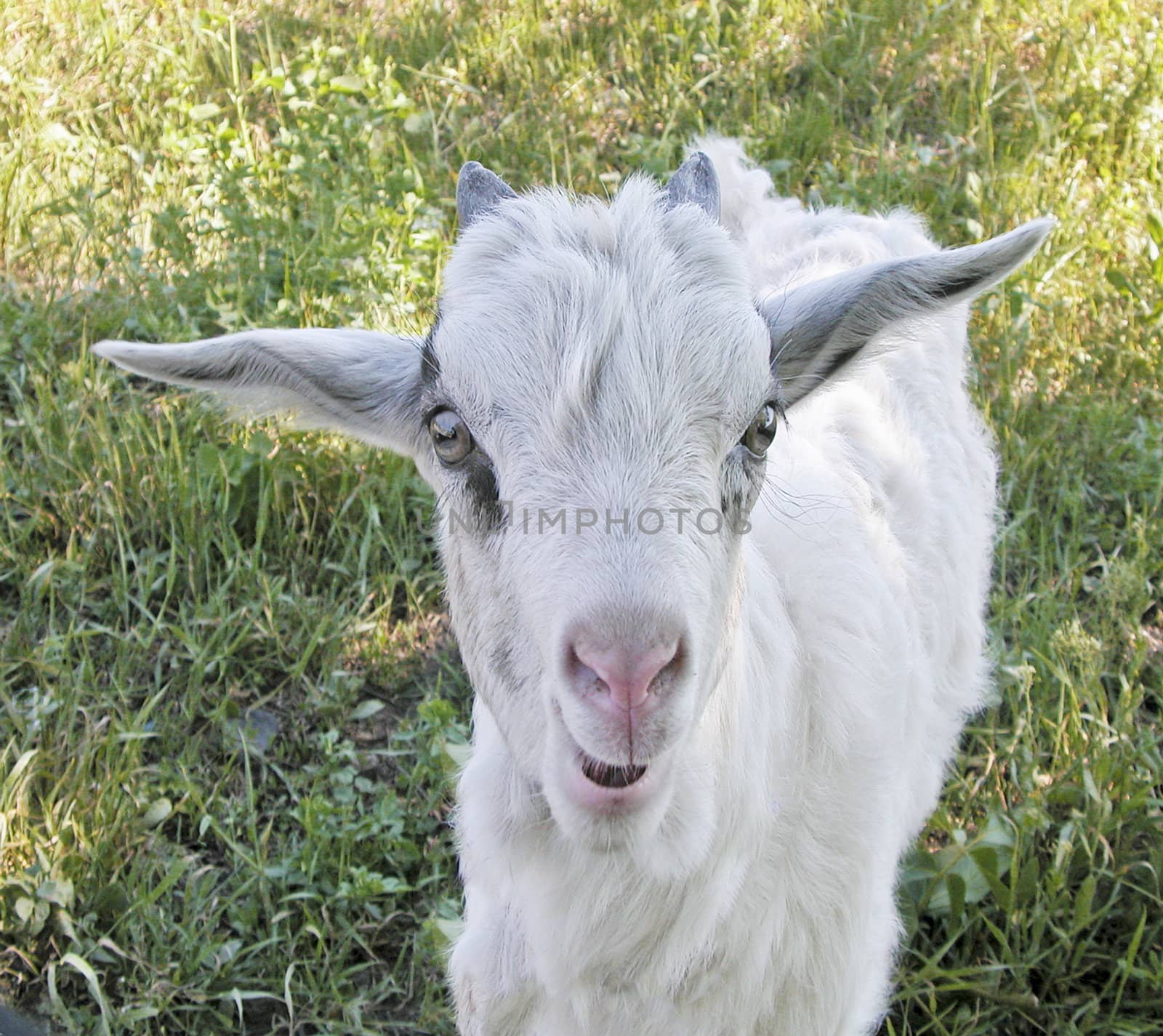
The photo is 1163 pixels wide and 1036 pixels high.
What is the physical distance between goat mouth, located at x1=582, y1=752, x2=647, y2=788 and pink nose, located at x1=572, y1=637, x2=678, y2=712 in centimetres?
17

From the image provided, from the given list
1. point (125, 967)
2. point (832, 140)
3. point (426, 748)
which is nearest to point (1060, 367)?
point (832, 140)

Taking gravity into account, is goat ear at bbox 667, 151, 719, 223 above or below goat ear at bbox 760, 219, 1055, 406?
above

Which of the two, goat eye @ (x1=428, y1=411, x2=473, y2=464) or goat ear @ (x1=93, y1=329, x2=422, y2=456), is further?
goat ear @ (x1=93, y1=329, x2=422, y2=456)

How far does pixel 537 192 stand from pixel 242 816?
2358mm

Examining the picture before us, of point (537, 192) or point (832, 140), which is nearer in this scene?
point (537, 192)

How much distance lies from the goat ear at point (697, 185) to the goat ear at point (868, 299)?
0.31 m

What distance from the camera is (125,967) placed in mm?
3389

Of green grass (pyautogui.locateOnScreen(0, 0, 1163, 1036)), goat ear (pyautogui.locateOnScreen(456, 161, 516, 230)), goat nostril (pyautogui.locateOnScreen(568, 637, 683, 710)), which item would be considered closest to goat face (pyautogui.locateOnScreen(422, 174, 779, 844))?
goat nostril (pyautogui.locateOnScreen(568, 637, 683, 710))

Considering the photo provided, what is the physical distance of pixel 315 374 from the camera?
8.41ft

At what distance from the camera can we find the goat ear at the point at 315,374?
8.16ft

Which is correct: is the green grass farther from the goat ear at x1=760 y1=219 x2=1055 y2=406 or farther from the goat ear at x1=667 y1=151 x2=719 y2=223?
the goat ear at x1=667 y1=151 x2=719 y2=223

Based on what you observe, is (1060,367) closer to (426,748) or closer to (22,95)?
(426,748)

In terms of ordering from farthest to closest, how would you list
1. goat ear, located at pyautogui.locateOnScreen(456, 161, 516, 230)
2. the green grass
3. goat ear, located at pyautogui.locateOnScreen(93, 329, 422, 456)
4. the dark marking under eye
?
the green grass < goat ear, located at pyautogui.locateOnScreen(456, 161, 516, 230) < goat ear, located at pyautogui.locateOnScreen(93, 329, 422, 456) < the dark marking under eye

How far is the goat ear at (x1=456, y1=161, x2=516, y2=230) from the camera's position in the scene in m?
2.71
